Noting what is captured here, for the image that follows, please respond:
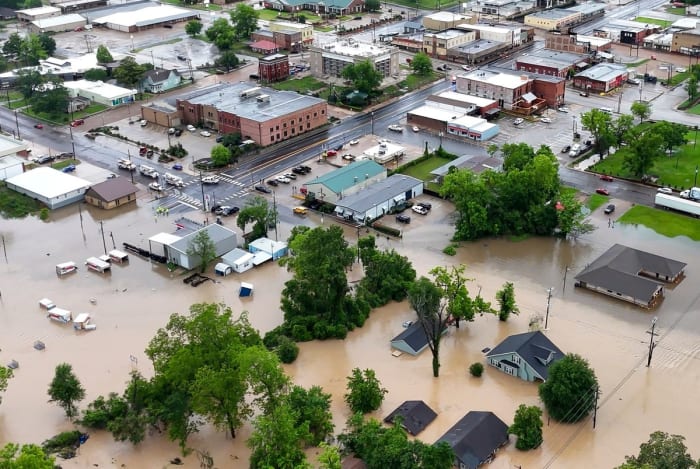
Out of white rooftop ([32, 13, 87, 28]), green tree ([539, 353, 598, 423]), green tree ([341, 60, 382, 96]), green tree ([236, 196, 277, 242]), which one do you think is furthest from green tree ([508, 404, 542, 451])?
white rooftop ([32, 13, 87, 28])

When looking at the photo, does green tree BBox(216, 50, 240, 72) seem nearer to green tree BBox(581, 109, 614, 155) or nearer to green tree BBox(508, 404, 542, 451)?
green tree BBox(581, 109, 614, 155)

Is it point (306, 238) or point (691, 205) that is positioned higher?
point (306, 238)

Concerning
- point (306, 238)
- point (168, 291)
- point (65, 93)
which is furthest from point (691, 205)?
point (65, 93)

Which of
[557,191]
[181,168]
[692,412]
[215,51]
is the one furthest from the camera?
[215,51]

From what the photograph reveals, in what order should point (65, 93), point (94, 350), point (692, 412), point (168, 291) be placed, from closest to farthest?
point (692, 412) < point (94, 350) < point (168, 291) < point (65, 93)

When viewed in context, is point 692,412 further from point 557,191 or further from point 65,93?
point 65,93

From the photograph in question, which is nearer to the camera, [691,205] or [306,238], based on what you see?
[306,238]

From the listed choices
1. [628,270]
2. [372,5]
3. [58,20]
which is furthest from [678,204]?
[58,20]
